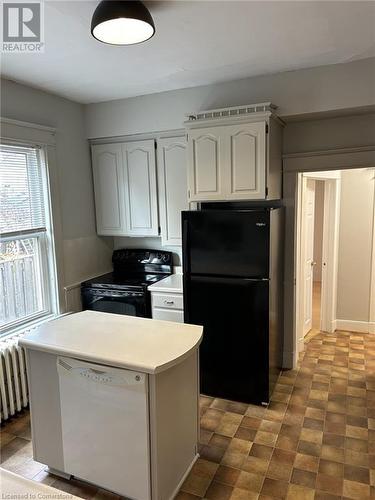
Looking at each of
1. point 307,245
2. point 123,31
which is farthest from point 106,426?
point 307,245

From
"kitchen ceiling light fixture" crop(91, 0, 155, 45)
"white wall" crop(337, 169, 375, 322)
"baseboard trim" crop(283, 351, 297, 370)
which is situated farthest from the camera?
"white wall" crop(337, 169, 375, 322)

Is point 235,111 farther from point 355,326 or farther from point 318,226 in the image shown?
point 318,226

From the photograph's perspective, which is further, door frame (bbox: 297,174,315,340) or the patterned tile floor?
door frame (bbox: 297,174,315,340)

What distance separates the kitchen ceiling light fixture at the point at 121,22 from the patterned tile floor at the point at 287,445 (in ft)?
8.38

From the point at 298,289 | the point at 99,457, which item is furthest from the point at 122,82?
the point at 99,457

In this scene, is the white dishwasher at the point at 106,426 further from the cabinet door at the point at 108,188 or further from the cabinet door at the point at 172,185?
the cabinet door at the point at 108,188

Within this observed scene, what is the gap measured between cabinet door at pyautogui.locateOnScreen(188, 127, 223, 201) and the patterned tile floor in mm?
1815

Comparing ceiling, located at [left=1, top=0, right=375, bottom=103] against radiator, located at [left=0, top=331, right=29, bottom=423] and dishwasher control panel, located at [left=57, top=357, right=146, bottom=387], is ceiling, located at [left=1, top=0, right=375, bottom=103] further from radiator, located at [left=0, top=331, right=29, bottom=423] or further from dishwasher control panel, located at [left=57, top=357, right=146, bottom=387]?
radiator, located at [left=0, top=331, right=29, bottom=423]

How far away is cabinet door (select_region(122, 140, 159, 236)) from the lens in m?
3.62

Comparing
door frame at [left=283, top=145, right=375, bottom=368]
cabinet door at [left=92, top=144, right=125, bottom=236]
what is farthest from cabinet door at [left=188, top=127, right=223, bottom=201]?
cabinet door at [left=92, top=144, right=125, bottom=236]

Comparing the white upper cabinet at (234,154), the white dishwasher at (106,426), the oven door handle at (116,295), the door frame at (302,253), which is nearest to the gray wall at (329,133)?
the white upper cabinet at (234,154)

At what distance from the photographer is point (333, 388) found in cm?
320

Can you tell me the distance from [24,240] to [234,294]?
1.90 meters

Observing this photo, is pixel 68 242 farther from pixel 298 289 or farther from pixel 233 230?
pixel 298 289
